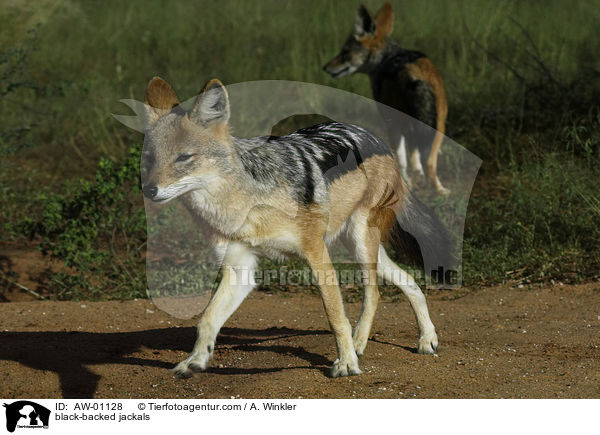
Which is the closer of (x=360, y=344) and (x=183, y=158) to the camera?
(x=183, y=158)

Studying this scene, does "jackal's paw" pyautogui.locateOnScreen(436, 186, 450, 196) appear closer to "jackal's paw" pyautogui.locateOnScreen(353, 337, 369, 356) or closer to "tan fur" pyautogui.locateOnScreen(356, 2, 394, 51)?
"tan fur" pyautogui.locateOnScreen(356, 2, 394, 51)

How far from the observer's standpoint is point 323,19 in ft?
39.2

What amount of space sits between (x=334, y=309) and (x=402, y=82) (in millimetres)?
4425

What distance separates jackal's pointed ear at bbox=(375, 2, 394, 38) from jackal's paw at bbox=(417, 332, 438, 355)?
16.3 ft

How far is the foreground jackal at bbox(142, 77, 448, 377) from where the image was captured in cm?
370

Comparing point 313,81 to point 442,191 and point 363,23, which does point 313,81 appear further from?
point 442,191

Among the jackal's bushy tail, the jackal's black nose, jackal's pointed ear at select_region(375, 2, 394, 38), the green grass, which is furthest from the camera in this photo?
jackal's pointed ear at select_region(375, 2, 394, 38)

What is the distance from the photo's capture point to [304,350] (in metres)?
4.45

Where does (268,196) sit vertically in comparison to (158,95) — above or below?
below

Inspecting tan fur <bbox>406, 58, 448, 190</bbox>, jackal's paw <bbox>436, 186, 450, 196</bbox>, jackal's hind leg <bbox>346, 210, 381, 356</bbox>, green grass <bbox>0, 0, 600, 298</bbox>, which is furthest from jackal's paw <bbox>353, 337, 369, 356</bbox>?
tan fur <bbox>406, 58, 448, 190</bbox>

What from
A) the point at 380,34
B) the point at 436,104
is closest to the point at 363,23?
the point at 380,34

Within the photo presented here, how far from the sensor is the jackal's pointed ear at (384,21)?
8.55m
